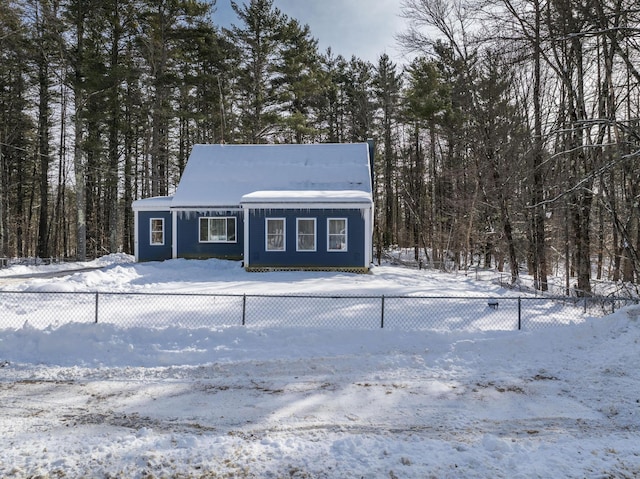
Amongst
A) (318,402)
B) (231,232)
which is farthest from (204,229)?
(318,402)

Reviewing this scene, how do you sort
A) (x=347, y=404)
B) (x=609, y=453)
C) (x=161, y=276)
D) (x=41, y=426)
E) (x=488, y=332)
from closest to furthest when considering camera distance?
1. (x=609, y=453)
2. (x=41, y=426)
3. (x=347, y=404)
4. (x=488, y=332)
5. (x=161, y=276)

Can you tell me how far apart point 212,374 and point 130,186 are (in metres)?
31.1

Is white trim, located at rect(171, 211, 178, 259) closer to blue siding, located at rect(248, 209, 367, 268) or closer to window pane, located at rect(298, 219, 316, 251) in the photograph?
blue siding, located at rect(248, 209, 367, 268)

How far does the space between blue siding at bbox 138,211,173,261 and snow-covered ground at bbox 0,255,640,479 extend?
436 inches

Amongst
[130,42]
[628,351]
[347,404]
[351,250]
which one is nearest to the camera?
Answer: [347,404]

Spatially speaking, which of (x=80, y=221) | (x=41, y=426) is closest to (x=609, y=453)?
(x=41, y=426)

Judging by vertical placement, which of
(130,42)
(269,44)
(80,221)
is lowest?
(80,221)

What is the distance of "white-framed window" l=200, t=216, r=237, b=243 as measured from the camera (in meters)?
19.2

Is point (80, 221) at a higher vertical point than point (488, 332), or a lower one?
higher

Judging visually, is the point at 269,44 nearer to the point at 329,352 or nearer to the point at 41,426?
the point at 329,352

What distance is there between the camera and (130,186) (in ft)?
108

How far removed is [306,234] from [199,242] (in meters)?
5.71

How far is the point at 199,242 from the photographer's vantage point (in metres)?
19.3

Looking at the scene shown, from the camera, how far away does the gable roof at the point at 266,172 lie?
20078 mm
